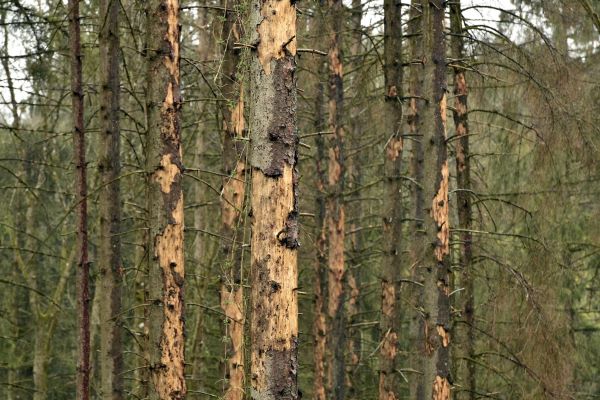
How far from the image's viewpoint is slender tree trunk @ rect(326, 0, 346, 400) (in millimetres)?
13375

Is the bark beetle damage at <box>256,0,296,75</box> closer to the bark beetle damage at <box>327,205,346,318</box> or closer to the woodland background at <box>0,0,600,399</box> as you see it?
the woodland background at <box>0,0,600,399</box>

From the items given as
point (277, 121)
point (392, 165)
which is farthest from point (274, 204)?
point (392, 165)

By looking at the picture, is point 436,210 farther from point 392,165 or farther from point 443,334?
point 392,165

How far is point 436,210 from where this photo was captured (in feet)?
27.5

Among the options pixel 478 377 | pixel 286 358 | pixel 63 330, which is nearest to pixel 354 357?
pixel 478 377

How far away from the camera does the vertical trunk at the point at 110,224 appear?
8.42 meters

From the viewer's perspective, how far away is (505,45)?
1012cm

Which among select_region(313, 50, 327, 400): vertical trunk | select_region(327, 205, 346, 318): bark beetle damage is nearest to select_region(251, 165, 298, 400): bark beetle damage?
select_region(327, 205, 346, 318): bark beetle damage

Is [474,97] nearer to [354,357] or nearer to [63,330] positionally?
[354,357]

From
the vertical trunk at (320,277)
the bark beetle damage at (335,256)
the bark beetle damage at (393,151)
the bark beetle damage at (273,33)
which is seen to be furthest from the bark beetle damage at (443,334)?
the vertical trunk at (320,277)

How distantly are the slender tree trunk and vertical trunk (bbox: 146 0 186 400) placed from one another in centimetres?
651

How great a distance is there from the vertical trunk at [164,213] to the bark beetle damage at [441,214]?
2701 millimetres

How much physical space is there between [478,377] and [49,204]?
9430mm

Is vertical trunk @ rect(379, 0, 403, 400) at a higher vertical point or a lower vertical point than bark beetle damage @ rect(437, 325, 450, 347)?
higher
